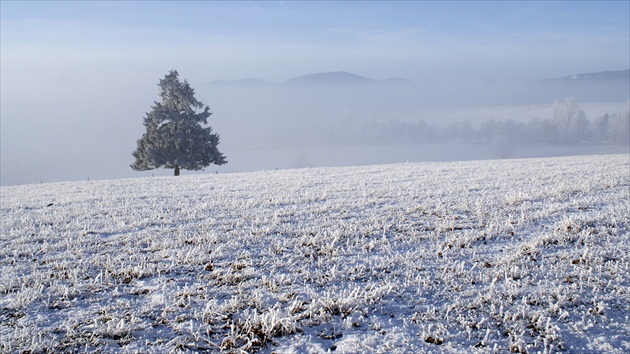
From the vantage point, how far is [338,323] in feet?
15.1

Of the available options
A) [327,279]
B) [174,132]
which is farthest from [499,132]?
[327,279]

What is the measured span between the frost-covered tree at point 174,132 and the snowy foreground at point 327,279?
24398mm

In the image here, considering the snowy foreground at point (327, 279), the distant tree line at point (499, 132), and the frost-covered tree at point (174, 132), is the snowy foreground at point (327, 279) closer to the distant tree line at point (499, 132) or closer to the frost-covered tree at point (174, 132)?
the frost-covered tree at point (174, 132)

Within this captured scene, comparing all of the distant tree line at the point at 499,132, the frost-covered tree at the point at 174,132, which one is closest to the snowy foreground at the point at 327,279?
the frost-covered tree at the point at 174,132

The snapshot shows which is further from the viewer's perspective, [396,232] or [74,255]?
[396,232]

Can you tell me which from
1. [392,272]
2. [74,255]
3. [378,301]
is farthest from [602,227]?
[74,255]

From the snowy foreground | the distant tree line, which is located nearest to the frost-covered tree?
the snowy foreground

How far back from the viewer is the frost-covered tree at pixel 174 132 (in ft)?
114

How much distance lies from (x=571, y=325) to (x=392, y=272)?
235cm

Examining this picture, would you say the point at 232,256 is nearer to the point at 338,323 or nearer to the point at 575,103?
the point at 338,323

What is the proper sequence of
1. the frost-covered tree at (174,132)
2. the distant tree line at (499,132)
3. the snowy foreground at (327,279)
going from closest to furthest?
the snowy foreground at (327,279), the frost-covered tree at (174,132), the distant tree line at (499,132)

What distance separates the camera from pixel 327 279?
230 inches

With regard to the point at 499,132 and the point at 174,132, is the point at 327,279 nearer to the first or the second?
the point at 174,132

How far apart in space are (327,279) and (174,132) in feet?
104
